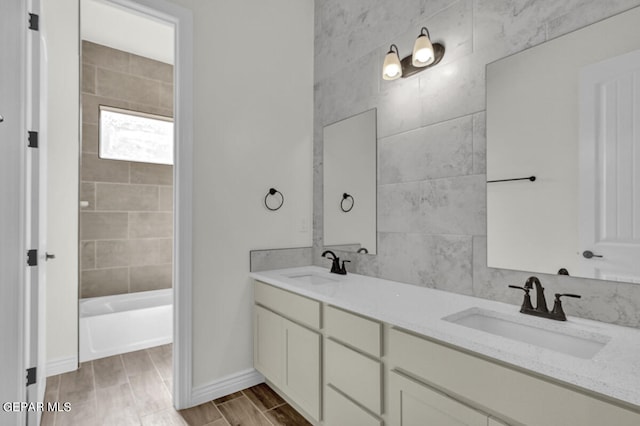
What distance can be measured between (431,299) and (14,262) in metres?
2.02

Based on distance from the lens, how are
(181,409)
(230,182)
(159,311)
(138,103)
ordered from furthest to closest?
(138,103) → (159,311) → (230,182) → (181,409)

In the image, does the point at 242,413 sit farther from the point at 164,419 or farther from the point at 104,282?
the point at 104,282

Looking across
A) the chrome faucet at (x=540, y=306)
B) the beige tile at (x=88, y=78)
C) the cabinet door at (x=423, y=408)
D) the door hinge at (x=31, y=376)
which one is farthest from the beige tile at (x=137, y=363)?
the beige tile at (x=88, y=78)

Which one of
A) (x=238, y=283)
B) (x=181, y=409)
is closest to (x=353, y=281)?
(x=238, y=283)

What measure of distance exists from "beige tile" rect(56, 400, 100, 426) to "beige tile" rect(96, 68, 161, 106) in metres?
3.06

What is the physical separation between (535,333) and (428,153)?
3.35 ft

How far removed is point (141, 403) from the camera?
212 centimetres

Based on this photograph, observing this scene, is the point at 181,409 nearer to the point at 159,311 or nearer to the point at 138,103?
the point at 159,311

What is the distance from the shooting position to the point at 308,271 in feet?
8.13

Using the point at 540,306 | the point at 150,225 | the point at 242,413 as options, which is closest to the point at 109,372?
the point at 242,413

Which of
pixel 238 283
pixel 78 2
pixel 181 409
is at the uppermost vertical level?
pixel 78 2

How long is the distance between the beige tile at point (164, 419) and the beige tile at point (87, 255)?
2.19 metres

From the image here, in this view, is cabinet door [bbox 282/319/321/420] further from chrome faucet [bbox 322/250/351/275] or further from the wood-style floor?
chrome faucet [bbox 322/250/351/275]

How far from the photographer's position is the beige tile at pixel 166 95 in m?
3.92
